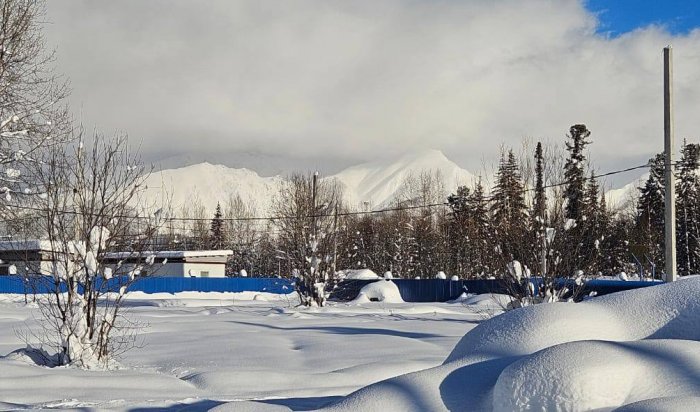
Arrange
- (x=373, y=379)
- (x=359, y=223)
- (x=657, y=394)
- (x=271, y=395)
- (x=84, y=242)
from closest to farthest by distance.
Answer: (x=657, y=394) < (x=271, y=395) < (x=373, y=379) < (x=84, y=242) < (x=359, y=223)

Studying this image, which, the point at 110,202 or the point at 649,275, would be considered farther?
the point at 649,275

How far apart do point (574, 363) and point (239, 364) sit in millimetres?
8012

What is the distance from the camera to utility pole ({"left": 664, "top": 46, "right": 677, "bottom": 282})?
13266 millimetres

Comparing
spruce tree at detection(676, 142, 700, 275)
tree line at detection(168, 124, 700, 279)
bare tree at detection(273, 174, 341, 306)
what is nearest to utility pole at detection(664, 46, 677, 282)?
tree line at detection(168, 124, 700, 279)

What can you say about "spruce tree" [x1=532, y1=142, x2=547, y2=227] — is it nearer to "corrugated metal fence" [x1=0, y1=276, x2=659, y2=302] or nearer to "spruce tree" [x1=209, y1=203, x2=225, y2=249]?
"corrugated metal fence" [x1=0, y1=276, x2=659, y2=302]

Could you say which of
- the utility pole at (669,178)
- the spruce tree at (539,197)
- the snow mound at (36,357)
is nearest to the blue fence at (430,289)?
the spruce tree at (539,197)

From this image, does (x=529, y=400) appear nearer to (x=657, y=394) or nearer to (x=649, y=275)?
(x=657, y=394)

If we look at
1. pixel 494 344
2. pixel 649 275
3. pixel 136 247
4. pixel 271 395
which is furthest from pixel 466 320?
pixel 649 275

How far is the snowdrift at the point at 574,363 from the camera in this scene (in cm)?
396

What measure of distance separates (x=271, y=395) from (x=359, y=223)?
58770 millimetres

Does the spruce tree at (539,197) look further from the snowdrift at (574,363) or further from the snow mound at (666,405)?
the snow mound at (666,405)

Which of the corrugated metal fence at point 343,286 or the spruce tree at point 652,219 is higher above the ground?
the spruce tree at point 652,219

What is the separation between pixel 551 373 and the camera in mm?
4016

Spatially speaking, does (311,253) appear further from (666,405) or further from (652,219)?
(652,219)
